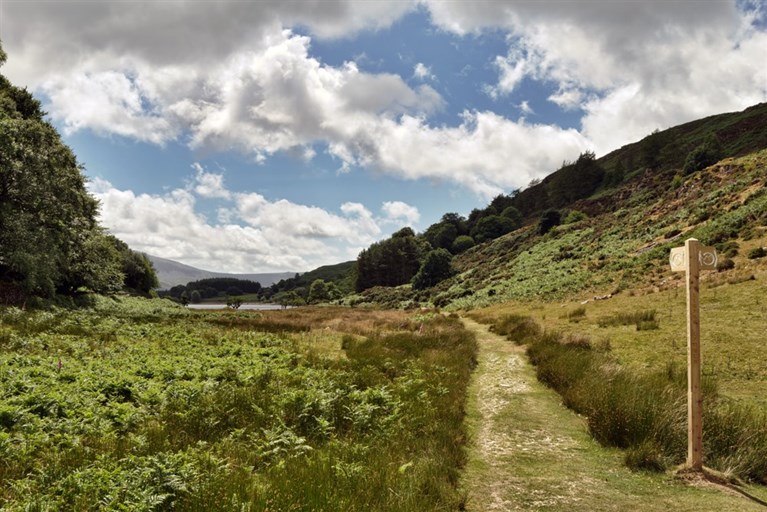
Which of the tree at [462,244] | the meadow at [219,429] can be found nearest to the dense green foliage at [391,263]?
the tree at [462,244]

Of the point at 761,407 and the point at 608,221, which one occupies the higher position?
the point at 608,221

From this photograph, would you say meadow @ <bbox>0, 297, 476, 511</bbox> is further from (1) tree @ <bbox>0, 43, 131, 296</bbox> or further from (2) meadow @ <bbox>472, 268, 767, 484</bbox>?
(1) tree @ <bbox>0, 43, 131, 296</bbox>

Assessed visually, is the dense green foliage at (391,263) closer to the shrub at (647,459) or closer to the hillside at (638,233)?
the hillside at (638,233)

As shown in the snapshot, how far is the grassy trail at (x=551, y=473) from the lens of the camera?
5305 mm

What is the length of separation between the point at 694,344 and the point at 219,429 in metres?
7.84

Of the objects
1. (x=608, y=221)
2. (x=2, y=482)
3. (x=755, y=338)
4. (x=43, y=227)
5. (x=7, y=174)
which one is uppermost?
(x=608, y=221)

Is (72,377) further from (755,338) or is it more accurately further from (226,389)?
(755,338)

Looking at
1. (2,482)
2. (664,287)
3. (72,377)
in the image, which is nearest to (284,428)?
(2,482)

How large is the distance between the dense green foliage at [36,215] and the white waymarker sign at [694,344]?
30.2 metres

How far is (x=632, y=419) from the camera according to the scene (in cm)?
727

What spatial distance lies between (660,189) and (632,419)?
8051cm

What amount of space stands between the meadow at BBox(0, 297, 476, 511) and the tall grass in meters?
2.69

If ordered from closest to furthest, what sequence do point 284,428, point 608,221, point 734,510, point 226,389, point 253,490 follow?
1. point 253,490
2. point 734,510
3. point 284,428
4. point 226,389
5. point 608,221

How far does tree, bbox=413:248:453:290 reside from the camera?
94.2 m
